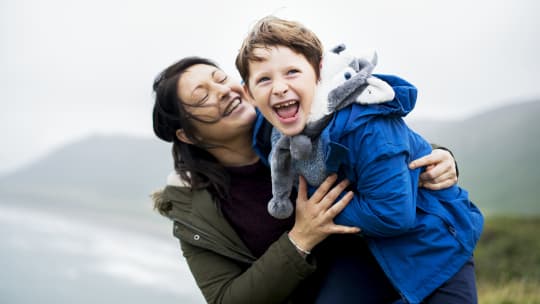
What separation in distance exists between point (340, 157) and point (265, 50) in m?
0.45

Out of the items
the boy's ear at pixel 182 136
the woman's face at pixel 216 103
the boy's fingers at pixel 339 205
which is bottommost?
the boy's fingers at pixel 339 205

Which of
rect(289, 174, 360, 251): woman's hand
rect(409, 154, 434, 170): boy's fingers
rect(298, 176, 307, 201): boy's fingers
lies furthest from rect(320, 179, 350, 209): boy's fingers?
rect(409, 154, 434, 170): boy's fingers

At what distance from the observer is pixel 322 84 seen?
65.6 inches

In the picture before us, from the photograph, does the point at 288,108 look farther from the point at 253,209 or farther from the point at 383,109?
the point at 253,209

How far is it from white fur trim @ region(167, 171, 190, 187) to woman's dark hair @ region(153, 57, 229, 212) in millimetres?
17

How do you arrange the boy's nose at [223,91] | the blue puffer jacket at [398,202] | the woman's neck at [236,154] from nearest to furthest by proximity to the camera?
the blue puffer jacket at [398,202], the boy's nose at [223,91], the woman's neck at [236,154]

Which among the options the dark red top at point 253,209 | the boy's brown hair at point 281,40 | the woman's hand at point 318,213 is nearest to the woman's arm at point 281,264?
the woman's hand at point 318,213

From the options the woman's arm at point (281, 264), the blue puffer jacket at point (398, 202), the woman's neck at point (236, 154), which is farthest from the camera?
the woman's neck at point (236, 154)

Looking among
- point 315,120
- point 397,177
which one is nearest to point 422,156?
point 397,177

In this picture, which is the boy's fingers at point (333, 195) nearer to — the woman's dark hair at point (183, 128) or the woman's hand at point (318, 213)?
the woman's hand at point (318, 213)

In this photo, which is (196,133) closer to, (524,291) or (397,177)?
(397,177)

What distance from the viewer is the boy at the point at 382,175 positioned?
1.58 m

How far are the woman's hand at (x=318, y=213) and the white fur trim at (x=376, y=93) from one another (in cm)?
34

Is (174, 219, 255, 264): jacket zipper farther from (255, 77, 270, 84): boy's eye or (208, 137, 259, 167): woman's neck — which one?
(255, 77, 270, 84): boy's eye
